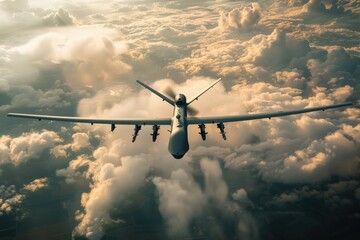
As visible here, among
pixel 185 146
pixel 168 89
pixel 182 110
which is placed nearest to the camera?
pixel 185 146

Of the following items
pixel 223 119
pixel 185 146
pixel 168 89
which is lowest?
pixel 185 146

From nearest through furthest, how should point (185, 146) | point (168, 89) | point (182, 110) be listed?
1. point (185, 146)
2. point (182, 110)
3. point (168, 89)

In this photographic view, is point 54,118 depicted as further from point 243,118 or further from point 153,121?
point 243,118

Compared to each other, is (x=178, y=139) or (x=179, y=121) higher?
(x=179, y=121)

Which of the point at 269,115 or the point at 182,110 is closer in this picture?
the point at 269,115

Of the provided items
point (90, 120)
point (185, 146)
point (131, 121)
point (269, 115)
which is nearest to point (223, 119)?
point (269, 115)

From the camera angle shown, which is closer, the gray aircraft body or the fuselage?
the fuselage

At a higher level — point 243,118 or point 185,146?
point 243,118

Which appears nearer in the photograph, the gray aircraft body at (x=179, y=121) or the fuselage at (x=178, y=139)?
the fuselage at (x=178, y=139)

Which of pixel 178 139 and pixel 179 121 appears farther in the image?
pixel 179 121
